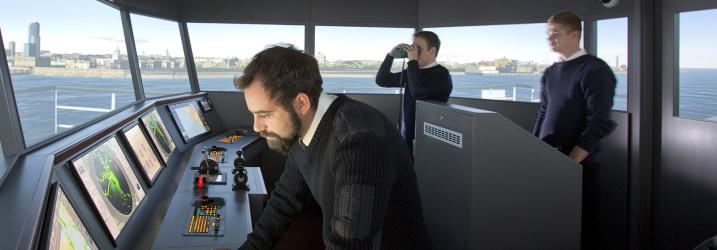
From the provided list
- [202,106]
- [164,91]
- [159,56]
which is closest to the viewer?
[164,91]

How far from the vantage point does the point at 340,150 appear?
1.17 meters

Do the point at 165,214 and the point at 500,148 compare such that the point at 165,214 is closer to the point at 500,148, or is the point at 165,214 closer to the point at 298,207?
the point at 298,207

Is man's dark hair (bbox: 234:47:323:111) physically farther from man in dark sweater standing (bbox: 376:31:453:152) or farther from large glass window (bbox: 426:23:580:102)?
large glass window (bbox: 426:23:580:102)

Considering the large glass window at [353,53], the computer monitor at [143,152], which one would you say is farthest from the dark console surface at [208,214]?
the large glass window at [353,53]

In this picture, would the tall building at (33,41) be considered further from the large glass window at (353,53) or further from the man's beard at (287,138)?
the large glass window at (353,53)

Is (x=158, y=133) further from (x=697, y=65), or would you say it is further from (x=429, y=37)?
(x=697, y=65)

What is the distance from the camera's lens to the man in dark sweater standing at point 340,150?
113 cm

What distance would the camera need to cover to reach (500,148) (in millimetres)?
2330

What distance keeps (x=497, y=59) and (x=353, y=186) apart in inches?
175

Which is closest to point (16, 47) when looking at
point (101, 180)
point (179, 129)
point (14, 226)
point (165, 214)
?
point (101, 180)

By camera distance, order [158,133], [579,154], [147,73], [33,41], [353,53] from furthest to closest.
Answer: [353,53]
[147,73]
[158,133]
[33,41]
[579,154]

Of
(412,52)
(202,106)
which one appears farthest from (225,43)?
(412,52)

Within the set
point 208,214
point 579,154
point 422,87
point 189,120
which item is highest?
point 422,87

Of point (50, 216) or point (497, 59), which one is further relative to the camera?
point (497, 59)
